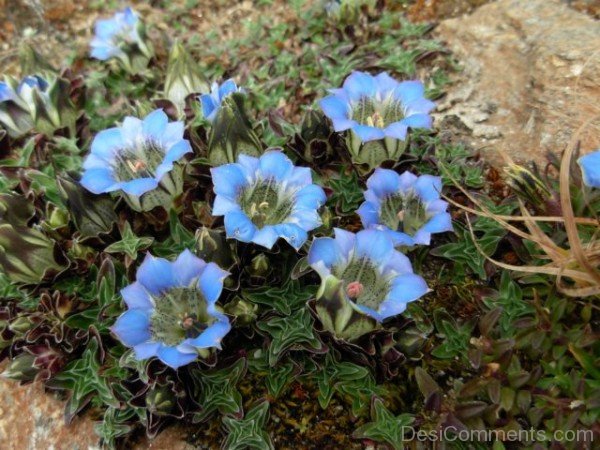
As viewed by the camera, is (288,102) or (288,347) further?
(288,102)

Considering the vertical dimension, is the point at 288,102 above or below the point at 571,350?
above

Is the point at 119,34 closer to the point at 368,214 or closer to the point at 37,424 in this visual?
the point at 368,214

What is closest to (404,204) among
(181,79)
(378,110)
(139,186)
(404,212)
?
(404,212)

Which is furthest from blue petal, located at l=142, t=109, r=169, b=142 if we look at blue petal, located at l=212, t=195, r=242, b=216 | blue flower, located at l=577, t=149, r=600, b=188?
blue flower, located at l=577, t=149, r=600, b=188

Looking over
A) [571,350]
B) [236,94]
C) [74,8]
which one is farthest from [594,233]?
[74,8]

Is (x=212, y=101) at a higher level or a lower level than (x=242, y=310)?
higher

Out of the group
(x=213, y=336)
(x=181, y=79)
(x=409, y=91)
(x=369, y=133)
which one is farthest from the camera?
(x=181, y=79)

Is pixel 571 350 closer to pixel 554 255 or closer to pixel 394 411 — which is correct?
pixel 554 255

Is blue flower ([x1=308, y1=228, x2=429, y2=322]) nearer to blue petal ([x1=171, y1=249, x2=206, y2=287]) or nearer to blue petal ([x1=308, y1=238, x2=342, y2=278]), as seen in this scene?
blue petal ([x1=308, y1=238, x2=342, y2=278])
